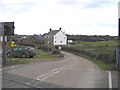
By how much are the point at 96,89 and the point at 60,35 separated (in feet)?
233

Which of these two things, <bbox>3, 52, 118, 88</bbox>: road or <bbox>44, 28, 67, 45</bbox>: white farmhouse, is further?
<bbox>44, 28, 67, 45</bbox>: white farmhouse

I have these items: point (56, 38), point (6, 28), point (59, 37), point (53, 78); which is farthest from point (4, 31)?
point (59, 37)

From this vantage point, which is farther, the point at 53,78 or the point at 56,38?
the point at 56,38

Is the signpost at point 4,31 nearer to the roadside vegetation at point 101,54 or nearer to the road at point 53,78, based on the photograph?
the road at point 53,78

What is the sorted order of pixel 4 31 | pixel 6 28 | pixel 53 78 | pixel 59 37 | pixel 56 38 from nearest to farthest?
pixel 53 78 < pixel 4 31 < pixel 6 28 < pixel 56 38 < pixel 59 37

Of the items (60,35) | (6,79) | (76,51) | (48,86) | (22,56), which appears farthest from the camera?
(60,35)

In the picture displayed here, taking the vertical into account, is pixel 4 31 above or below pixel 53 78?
above

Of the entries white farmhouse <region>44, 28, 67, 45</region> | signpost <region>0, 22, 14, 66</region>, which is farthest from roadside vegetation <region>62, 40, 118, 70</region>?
white farmhouse <region>44, 28, 67, 45</region>

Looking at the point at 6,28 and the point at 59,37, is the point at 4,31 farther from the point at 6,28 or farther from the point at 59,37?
the point at 59,37

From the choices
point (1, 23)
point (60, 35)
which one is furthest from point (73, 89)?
point (60, 35)

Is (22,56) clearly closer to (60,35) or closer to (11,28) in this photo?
(11,28)

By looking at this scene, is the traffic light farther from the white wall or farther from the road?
the white wall

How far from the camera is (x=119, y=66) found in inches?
534

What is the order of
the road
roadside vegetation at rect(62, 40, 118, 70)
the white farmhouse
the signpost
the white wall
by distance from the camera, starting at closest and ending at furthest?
the road → the signpost → roadside vegetation at rect(62, 40, 118, 70) → the white farmhouse → the white wall
